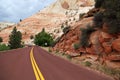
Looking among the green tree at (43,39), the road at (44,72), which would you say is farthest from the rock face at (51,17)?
the road at (44,72)

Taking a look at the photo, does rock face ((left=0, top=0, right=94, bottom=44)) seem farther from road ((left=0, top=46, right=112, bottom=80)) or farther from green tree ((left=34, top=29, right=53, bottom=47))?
road ((left=0, top=46, right=112, bottom=80))

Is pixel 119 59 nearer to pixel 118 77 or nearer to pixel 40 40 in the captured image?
pixel 118 77

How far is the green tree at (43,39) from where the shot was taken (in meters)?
104

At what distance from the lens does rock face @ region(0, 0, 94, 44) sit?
130 meters

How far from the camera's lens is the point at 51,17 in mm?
141750

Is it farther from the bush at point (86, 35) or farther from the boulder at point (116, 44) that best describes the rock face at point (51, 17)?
the boulder at point (116, 44)

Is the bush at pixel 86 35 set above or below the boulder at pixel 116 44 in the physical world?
above

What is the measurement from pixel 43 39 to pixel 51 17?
1456 inches

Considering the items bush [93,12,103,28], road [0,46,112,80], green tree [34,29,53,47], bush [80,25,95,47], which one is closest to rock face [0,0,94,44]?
green tree [34,29,53,47]

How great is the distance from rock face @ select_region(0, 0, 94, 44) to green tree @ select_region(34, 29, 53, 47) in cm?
1207

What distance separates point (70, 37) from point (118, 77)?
2157cm

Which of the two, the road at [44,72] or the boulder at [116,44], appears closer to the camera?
the road at [44,72]

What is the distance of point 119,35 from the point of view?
1931cm

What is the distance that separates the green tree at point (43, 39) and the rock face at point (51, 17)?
475 inches
